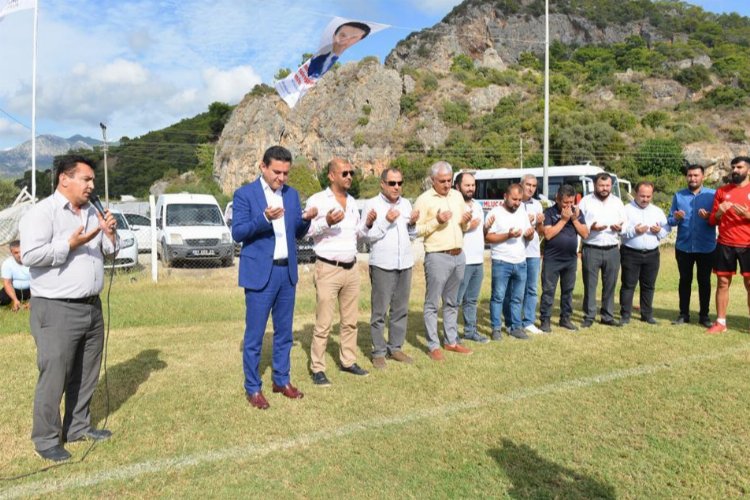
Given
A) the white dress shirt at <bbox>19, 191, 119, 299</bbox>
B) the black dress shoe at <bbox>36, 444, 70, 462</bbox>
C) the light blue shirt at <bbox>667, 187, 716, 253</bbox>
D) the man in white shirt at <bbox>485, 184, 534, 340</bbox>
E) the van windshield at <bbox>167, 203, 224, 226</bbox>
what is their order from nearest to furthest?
the white dress shirt at <bbox>19, 191, 119, 299</bbox>, the black dress shoe at <bbox>36, 444, 70, 462</bbox>, the man in white shirt at <bbox>485, 184, 534, 340</bbox>, the light blue shirt at <bbox>667, 187, 716, 253</bbox>, the van windshield at <bbox>167, 203, 224, 226</bbox>

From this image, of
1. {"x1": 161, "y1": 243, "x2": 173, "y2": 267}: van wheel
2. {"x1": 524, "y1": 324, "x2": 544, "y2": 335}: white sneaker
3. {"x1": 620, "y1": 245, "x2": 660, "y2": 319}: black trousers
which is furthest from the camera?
{"x1": 161, "y1": 243, "x2": 173, "y2": 267}: van wheel

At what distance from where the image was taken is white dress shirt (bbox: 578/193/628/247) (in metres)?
7.06

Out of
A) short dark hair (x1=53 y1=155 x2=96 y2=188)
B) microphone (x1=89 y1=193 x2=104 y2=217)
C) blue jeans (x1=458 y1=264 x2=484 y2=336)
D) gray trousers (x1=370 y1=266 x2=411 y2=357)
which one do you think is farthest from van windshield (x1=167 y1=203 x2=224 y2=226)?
short dark hair (x1=53 y1=155 x2=96 y2=188)

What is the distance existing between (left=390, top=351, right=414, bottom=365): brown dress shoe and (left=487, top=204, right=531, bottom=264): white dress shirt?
181 cm

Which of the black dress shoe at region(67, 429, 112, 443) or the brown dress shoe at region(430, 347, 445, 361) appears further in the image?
the brown dress shoe at region(430, 347, 445, 361)

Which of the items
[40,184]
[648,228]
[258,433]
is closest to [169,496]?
[258,433]

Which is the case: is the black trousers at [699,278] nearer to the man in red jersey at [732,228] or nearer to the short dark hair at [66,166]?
the man in red jersey at [732,228]

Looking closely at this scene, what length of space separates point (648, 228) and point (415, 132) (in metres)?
52.8

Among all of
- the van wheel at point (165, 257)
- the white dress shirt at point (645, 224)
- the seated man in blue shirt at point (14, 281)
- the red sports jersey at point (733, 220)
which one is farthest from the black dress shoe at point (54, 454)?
the van wheel at point (165, 257)

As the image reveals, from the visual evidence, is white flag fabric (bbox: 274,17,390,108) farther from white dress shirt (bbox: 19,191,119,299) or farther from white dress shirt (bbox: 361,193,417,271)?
white dress shirt (bbox: 19,191,119,299)

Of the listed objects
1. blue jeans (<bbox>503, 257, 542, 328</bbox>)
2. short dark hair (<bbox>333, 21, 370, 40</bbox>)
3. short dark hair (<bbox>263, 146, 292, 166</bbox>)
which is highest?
short dark hair (<bbox>333, 21, 370, 40</bbox>)

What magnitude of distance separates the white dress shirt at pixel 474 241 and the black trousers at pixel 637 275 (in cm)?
240

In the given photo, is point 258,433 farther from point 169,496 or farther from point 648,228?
point 648,228

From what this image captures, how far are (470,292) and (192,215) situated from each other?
1013 cm
